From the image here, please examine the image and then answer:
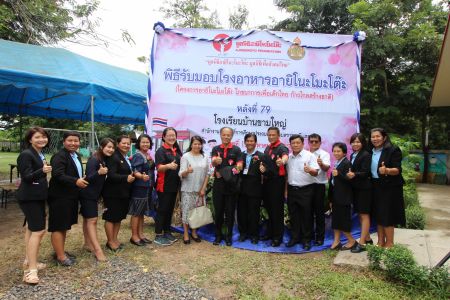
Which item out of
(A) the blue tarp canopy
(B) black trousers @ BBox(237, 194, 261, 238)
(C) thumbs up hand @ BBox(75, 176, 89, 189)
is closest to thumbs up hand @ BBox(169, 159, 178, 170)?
(B) black trousers @ BBox(237, 194, 261, 238)

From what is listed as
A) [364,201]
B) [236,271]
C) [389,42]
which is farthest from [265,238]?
[389,42]

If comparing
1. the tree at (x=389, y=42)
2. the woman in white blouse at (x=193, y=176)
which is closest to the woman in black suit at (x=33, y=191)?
the woman in white blouse at (x=193, y=176)

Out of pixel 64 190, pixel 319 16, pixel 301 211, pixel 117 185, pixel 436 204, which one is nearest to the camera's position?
pixel 64 190

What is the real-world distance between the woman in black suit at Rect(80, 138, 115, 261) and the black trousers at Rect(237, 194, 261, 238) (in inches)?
→ 69.9

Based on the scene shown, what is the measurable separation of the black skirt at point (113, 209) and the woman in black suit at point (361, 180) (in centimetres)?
269

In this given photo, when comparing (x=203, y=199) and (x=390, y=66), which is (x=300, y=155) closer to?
(x=203, y=199)

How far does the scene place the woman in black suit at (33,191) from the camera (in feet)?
10.8

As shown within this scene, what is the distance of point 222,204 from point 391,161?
2085 mm

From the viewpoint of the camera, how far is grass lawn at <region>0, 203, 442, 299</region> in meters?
3.26

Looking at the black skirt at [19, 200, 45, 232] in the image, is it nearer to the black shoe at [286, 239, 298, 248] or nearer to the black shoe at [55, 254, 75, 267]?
the black shoe at [55, 254, 75, 267]

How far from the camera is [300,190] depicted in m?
4.39

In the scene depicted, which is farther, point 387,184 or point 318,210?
point 318,210

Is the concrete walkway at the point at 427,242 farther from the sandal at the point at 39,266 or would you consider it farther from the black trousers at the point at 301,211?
the sandal at the point at 39,266

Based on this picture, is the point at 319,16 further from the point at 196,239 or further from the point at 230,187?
the point at 196,239
